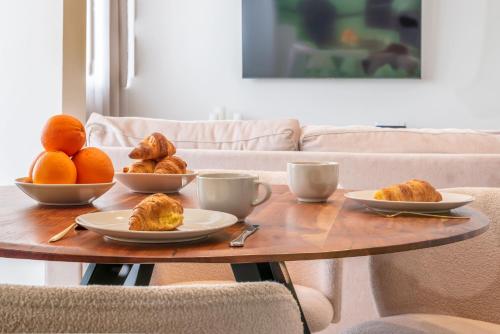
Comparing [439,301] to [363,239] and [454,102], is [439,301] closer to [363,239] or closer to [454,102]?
[363,239]

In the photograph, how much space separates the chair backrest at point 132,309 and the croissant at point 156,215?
0.34 metres

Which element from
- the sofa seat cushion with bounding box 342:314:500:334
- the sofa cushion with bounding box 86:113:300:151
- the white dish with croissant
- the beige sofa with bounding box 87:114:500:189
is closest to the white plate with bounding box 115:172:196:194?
the white dish with croissant

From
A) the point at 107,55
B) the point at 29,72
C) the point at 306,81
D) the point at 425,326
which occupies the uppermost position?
the point at 107,55

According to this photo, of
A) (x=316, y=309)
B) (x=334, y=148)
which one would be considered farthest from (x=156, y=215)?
(x=334, y=148)

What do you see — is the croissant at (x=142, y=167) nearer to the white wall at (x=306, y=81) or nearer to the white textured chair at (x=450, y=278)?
the white textured chair at (x=450, y=278)

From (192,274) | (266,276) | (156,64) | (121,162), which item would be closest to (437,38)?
(156,64)

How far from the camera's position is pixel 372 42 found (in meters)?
5.79

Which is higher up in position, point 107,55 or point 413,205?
point 107,55

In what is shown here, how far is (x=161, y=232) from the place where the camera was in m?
0.81

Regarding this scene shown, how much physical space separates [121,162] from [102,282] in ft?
3.98

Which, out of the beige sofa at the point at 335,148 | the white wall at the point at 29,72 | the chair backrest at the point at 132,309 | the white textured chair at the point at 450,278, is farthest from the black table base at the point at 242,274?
the white wall at the point at 29,72

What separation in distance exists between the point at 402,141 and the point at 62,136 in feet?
4.70

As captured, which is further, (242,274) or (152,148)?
(152,148)

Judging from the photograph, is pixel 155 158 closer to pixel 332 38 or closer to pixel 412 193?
pixel 412 193
